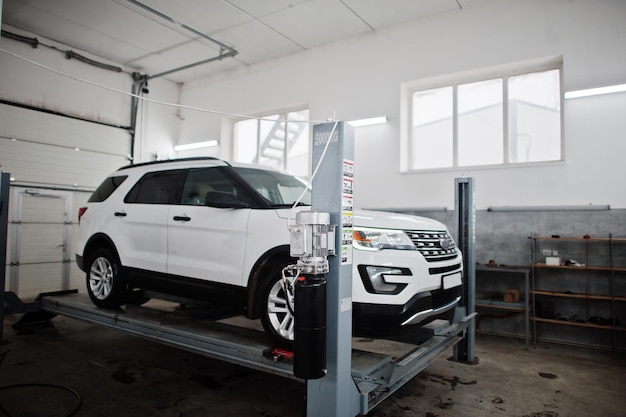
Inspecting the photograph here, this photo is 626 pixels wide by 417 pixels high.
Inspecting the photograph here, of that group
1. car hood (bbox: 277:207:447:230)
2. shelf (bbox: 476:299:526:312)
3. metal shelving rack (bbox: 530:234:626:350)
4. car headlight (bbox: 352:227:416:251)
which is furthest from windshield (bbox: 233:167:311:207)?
Result: metal shelving rack (bbox: 530:234:626:350)

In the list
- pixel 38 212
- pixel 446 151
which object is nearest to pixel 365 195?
pixel 446 151

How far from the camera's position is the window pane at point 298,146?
7.99 meters

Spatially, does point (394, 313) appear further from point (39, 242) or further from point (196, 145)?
point (196, 145)

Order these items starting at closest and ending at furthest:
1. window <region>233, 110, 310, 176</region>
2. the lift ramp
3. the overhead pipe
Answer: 1. the lift ramp
2. the overhead pipe
3. window <region>233, 110, 310, 176</region>

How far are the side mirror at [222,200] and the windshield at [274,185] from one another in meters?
0.25

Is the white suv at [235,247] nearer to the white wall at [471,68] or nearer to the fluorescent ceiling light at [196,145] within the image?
the white wall at [471,68]

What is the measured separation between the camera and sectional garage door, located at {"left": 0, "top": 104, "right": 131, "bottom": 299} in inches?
281

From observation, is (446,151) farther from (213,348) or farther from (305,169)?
(213,348)

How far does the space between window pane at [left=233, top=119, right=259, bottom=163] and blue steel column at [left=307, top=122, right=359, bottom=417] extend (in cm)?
667

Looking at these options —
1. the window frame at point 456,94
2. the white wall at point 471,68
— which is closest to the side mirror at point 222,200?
the white wall at point 471,68

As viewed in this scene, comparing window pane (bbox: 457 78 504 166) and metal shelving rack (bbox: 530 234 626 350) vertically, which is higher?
window pane (bbox: 457 78 504 166)

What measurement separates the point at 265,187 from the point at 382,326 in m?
1.57

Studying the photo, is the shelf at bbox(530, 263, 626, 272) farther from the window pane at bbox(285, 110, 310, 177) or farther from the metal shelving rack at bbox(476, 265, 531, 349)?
the window pane at bbox(285, 110, 310, 177)

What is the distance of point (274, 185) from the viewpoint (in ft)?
12.7
